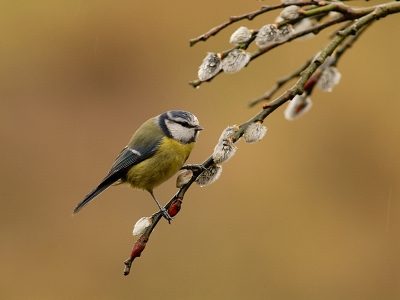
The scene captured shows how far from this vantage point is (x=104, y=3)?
3691 mm

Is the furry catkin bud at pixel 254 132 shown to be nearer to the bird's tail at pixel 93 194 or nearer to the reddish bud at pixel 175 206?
the reddish bud at pixel 175 206

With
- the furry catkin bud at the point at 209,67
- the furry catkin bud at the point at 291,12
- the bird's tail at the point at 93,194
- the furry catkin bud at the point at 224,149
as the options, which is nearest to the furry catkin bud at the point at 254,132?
the furry catkin bud at the point at 224,149

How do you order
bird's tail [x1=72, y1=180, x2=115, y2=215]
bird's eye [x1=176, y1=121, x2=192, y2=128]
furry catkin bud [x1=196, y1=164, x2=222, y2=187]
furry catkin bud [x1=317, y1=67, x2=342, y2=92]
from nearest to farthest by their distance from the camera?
furry catkin bud [x1=196, y1=164, x2=222, y2=187]
furry catkin bud [x1=317, y1=67, x2=342, y2=92]
bird's tail [x1=72, y1=180, x2=115, y2=215]
bird's eye [x1=176, y1=121, x2=192, y2=128]

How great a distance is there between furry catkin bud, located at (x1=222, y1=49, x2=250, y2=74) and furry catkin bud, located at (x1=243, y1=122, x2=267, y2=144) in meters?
0.16

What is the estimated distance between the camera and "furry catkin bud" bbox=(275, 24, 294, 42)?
1.06 metres

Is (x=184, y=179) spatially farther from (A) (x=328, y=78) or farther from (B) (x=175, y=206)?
(A) (x=328, y=78)

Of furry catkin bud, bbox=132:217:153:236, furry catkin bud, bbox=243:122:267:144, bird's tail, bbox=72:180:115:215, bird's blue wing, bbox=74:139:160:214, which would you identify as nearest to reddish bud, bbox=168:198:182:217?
furry catkin bud, bbox=132:217:153:236

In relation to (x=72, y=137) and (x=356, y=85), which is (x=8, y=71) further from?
(x=356, y=85)

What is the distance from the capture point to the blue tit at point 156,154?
1722 mm

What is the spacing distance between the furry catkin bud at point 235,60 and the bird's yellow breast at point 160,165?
2.27 ft

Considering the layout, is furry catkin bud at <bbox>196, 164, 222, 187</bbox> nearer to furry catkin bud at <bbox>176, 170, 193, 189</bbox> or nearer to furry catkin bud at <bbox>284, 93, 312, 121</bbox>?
furry catkin bud at <bbox>176, 170, 193, 189</bbox>

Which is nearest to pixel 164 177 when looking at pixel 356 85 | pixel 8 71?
pixel 356 85

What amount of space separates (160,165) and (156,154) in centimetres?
4

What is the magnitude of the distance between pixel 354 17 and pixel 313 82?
0.66 feet
